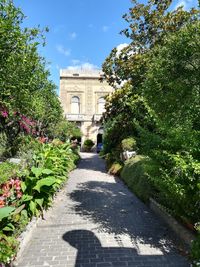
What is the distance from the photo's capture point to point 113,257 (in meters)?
4.45

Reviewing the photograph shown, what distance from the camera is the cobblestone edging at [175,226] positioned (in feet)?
16.0

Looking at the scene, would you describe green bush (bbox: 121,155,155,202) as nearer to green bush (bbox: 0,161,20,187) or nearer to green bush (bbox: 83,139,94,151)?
green bush (bbox: 0,161,20,187)

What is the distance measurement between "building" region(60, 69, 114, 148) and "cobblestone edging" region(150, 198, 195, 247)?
101 feet

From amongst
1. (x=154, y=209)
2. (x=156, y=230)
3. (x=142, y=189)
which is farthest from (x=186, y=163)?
(x=142, y=189)

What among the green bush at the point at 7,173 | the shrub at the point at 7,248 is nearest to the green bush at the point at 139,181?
the green bush at the point at 7,173

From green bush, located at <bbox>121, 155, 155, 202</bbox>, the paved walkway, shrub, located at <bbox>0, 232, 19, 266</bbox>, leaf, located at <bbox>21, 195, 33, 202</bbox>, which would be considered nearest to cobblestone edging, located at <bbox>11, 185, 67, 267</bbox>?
the paved walkway

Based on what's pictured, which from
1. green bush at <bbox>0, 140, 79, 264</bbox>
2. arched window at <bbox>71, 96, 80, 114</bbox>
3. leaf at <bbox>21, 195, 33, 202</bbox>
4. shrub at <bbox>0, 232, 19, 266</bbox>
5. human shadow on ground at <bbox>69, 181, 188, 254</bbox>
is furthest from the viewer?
arched window at <bbox>71, 96, 80, 114</bbox>

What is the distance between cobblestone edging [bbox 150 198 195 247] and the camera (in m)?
4.86

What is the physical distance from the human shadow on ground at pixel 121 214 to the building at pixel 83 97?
27.8 meters

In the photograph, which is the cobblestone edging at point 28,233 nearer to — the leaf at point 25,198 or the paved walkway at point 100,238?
the paved walkway at point 100,238

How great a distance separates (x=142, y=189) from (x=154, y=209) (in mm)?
1387

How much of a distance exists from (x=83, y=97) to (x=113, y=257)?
34.1 metres

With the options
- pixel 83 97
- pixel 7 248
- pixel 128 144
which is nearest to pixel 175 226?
pixel 7 248

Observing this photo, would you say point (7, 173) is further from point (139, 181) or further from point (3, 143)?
point (3, 143)
